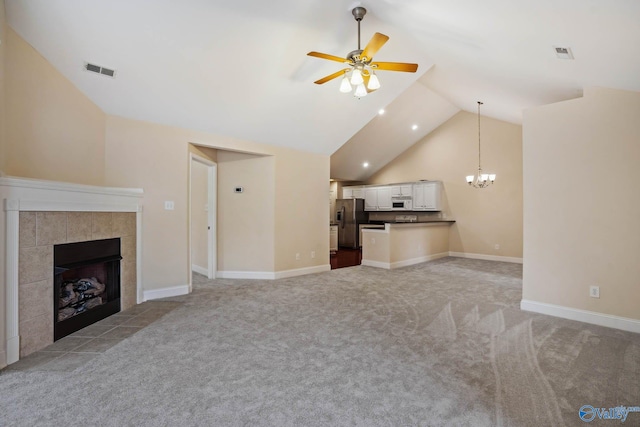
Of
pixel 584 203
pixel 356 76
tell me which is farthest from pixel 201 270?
pixel 584 203

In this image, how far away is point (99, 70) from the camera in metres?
3.17

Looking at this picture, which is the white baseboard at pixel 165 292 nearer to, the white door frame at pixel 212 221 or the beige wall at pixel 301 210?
the white door frame at pixel 212 221

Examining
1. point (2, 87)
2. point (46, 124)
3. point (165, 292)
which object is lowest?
point (165, 292)

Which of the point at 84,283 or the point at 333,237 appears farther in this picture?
the point at 333,237

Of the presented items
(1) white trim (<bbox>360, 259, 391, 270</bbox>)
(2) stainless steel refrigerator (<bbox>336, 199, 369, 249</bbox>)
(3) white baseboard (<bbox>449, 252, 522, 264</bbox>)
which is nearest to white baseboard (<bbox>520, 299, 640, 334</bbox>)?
(1) white trim (<bbox>360, 259, 391, 270</bbox>)

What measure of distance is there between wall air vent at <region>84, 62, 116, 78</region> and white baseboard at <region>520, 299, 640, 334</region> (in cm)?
544

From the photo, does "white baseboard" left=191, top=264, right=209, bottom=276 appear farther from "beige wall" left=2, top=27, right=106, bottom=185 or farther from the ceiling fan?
the ceiling fan

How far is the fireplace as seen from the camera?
2.76m

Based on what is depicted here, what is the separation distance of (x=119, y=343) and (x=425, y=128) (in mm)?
8179

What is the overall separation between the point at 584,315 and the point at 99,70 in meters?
5.85

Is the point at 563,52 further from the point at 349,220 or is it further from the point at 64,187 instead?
the point at 349,220

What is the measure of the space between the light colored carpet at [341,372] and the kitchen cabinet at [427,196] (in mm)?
4945


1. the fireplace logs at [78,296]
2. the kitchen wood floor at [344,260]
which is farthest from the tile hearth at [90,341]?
the kitchen wood floor at [344,260]

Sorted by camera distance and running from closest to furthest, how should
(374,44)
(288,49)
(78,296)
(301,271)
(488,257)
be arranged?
(374,44), (78,296), (288,49), (301,271), (488,257)
